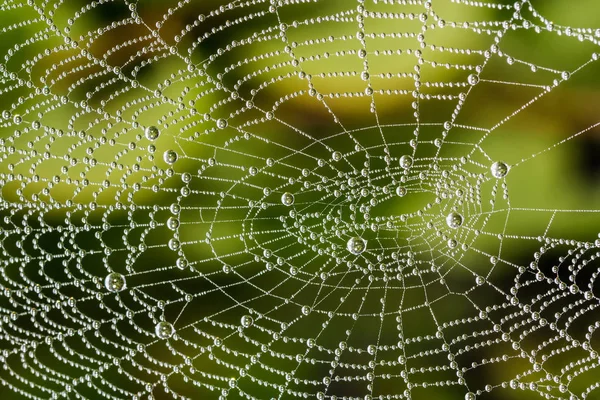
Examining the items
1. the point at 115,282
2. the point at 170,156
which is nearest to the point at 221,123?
the point at 170,156

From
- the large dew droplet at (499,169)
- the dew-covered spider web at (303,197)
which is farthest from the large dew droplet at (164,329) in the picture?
the large dew droplet at (499,169)

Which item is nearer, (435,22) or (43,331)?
(435,22)

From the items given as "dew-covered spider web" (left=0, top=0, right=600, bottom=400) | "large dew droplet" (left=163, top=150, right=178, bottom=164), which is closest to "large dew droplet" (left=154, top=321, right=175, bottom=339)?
"dew-covered spider web" (left=0, top=0, right=600, bottom=400)

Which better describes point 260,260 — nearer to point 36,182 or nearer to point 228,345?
point 228,345

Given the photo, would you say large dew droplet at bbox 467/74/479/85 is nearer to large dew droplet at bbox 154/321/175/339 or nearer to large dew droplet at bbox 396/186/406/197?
large dew droplet at bbox 396/186/406/197

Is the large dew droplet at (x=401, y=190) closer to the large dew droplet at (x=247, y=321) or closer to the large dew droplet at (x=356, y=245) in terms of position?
the large dew droplet at (x=356, y=245)

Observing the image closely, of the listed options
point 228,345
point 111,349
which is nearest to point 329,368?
point 228,345

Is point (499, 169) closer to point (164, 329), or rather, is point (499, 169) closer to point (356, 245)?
point (356, 245)
